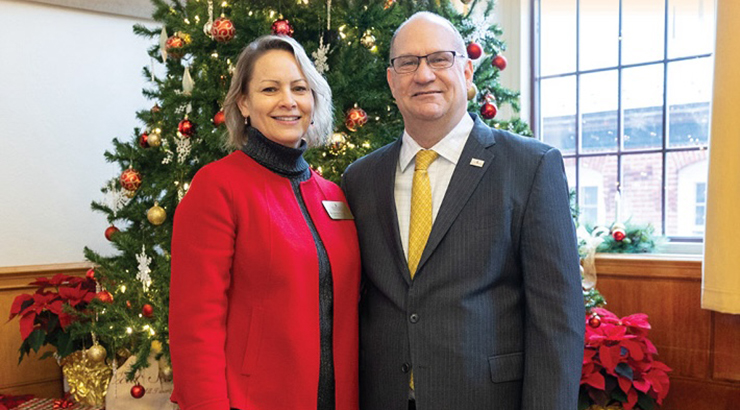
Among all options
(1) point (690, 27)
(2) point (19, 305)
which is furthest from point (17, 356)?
(1) point (690, 27)

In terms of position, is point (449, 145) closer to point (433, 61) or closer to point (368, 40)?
point (433, 61)

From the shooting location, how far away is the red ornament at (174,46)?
281 cm

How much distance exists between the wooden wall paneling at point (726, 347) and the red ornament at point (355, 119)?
6.36ft

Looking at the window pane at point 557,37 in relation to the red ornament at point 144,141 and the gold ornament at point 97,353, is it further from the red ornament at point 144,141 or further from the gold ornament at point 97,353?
the gold ornament at point 97,353

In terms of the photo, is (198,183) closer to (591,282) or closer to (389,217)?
(389,217)

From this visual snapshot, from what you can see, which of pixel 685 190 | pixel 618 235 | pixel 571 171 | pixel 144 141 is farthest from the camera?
pixel 571 171

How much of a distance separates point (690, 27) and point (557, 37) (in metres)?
0.80

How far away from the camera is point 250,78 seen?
168 centimetres

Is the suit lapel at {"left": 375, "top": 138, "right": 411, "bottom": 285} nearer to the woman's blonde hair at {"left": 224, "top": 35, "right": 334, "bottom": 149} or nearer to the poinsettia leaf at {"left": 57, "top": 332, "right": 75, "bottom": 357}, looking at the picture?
the woman's blonde hair at {"left": 224, "top": 35, "right": 334, "bottom": 149}

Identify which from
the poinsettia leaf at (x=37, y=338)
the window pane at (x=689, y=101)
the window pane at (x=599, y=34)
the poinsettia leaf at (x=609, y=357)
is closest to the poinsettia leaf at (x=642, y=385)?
the poinsettia leaf at (x=609, y=357)

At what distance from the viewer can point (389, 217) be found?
169 cm

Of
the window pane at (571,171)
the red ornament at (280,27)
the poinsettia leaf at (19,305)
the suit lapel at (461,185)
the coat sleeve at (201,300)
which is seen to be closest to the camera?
the coat sleeve at (201,300)

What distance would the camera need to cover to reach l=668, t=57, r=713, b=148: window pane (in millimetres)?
3562

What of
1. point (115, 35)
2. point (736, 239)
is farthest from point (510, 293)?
point (115, 35)
